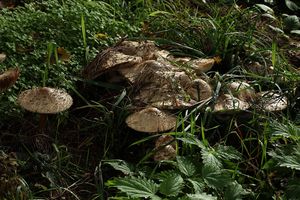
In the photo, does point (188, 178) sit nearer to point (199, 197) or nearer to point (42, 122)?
point (199, 197)

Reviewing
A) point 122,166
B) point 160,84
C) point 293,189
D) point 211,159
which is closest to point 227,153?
point 211,159

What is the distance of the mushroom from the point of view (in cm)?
297

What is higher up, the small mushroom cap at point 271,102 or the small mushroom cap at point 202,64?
the small mushroom cap at point 202,64

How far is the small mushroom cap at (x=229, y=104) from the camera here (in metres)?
3.26

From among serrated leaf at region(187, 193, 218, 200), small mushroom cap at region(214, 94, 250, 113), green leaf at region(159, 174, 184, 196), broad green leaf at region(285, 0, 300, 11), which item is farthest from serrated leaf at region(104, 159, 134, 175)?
broad green leaf at region(285, 0, 300, 11)

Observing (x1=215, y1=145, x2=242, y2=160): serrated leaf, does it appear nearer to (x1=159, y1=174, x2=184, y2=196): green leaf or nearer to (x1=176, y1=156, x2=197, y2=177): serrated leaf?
(x1=176, y1=156, x2=197, y2=177): serrated leaf

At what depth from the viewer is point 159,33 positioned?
4.34 metres

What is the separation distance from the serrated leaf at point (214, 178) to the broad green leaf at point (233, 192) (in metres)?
0.03

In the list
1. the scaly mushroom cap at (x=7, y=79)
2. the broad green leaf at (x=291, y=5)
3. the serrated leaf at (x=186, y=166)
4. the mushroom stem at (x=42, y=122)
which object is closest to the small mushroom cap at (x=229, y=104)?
the serrated leaf at (x=186, y=166)

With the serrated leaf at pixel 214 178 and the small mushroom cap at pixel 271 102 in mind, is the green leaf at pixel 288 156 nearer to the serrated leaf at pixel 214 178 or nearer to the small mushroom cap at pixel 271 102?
the serrated leaf at pixel 214 178

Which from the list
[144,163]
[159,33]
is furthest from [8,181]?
[159,33]

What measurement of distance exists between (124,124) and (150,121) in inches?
12.2

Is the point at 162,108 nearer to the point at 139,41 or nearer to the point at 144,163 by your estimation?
the point at 144,163

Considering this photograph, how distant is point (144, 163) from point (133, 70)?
694 millimetres
